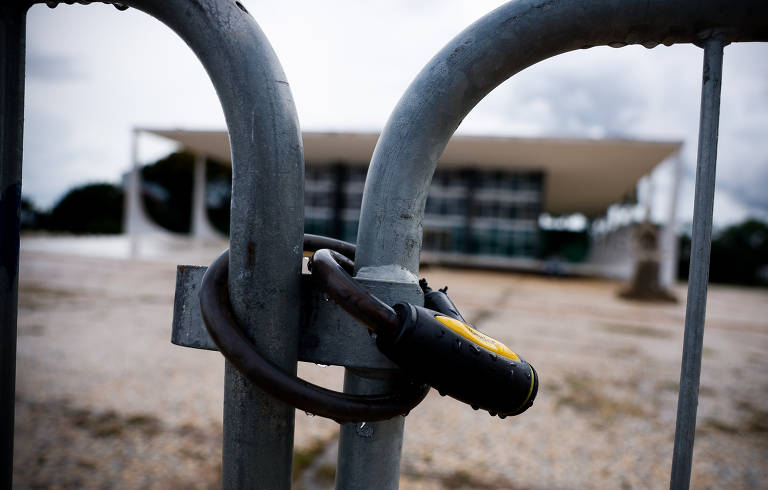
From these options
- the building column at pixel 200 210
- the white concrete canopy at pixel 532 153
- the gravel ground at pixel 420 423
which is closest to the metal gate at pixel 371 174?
the gravel ground at pixel 420 423

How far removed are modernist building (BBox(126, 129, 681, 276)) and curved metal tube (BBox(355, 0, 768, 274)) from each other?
2150 cm

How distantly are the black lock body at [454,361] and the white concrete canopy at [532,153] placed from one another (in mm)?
20709

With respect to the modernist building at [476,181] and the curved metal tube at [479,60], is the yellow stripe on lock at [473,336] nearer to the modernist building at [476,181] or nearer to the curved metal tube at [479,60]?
the curved metal tube at [479,60]

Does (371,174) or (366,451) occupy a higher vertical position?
(371,174)

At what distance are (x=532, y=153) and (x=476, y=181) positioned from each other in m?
4.03

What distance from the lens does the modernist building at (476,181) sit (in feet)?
74.0

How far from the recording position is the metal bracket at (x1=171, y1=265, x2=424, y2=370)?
1.95ft

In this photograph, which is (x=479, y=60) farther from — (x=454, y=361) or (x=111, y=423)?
(x=111, y=423)

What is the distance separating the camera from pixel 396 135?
66cm

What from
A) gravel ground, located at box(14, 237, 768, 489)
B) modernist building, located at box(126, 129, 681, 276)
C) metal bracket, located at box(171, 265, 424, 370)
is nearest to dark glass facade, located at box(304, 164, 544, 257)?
modernist building, located at box(126, 129, 681, 276)

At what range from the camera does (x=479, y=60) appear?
64 centimetres

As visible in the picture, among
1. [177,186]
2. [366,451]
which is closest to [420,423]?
[366,451]

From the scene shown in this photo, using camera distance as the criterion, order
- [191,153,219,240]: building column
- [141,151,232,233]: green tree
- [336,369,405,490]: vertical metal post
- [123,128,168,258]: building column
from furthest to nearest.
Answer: [141,151,232,233]: green tree < [191,153,219,240]: building column < [123,128,168,258]: building column < [336,369,405,490]: vertical metal post

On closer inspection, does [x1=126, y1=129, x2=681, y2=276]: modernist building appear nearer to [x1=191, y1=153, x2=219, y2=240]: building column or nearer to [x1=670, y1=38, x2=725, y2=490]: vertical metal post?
[x1=191, y1=153, x2=219, y2=240]: building column
